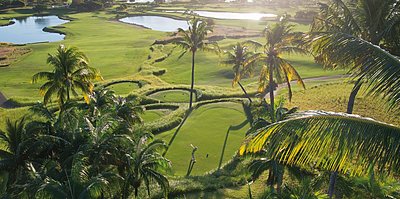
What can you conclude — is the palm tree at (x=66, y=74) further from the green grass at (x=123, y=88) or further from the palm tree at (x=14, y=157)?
the green grass at (x=123, y=88)

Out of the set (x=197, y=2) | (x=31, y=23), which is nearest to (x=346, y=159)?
(x=31, y=23)

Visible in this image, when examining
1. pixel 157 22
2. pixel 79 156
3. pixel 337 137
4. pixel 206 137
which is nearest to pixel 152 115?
pixel 206 137

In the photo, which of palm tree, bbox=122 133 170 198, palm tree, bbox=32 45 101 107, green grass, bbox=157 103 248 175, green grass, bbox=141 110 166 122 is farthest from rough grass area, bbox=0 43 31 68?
palm tree, bbox=122 133 170 198

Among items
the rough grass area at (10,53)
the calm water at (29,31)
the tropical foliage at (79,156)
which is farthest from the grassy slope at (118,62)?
the tropical foliage at (79,156)

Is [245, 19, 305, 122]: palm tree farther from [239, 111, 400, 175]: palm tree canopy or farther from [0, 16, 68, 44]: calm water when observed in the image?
[0, 16, 68, 44]: calm water

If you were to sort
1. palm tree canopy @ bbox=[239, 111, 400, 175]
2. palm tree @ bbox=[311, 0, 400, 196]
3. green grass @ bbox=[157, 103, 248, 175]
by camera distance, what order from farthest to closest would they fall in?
green grass @ bbox=[157, 103, 248, 175]
palm tree @ bbox=[311, 0, 400, 196]
palm tree canopy @ bbox=[239, 111, 400, 175]

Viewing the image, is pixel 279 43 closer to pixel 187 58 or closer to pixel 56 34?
pixel 187 58
